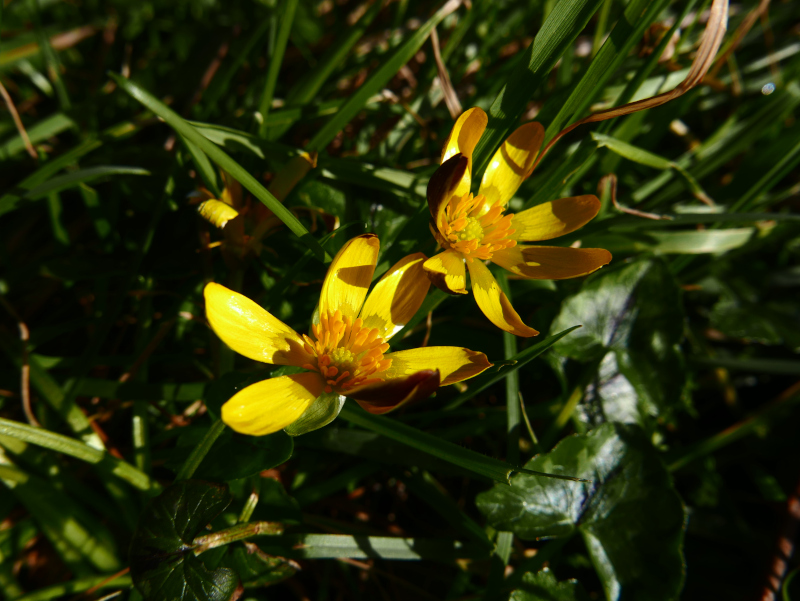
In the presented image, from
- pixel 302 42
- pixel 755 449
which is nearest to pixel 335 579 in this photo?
pixel 755 449

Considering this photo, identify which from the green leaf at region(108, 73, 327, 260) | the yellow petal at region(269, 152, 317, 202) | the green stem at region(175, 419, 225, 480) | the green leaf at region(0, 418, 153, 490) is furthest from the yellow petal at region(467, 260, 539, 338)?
the green leaf at region(0, 418, 153, 490)

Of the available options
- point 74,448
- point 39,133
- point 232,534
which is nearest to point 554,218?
point 232,534

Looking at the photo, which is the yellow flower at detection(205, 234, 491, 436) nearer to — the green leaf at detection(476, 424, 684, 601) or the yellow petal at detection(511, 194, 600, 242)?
the yellow petal at detection(511, 194, 600, 242)

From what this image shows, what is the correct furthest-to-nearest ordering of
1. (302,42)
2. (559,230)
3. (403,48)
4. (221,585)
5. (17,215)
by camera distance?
(302,42) → (17,215) → (403,48) → (559,230) → (221,585)

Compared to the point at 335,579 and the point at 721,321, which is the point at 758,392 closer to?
the point at 721,321

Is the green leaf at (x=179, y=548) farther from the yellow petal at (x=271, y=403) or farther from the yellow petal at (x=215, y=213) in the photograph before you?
the yellow petal at (x=215, y=213)

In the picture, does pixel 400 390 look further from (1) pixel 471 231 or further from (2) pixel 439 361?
(1) pixel 471 231
